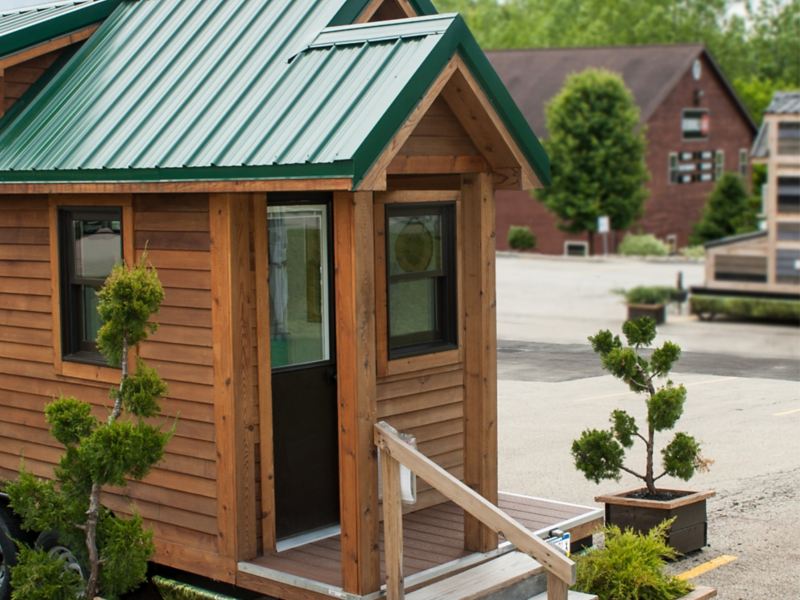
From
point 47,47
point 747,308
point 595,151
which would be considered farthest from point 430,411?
point 595,151

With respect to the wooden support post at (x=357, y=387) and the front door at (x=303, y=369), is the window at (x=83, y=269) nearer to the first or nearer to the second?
the front door at (x=303, y=369)

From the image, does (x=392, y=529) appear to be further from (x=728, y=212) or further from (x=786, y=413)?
(x=728, y=212)

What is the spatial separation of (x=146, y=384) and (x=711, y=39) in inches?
3459

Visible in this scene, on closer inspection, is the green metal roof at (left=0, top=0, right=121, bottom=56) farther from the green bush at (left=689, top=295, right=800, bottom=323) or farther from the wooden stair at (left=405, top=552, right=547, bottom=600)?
the green bush at (left=689, top=295, right=800, bottom=323)

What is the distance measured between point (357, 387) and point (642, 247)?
42671mm

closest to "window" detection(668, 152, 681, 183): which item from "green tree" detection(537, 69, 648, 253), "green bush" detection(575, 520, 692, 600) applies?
"green tree" detection(537, 69, 648, 253)

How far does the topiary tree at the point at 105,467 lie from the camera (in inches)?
301

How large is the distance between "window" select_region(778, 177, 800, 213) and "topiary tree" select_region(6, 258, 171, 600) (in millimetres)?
27248

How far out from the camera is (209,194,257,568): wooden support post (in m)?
8.43

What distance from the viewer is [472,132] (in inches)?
346

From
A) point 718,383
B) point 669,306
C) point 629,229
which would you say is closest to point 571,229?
point 629,229

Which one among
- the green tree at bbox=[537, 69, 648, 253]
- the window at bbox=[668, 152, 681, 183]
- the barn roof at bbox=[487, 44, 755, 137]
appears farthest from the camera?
the window at bbox=[668, 152, 681, 183]

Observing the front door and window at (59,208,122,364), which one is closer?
the front door

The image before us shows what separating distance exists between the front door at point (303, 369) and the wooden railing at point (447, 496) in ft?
4.36
